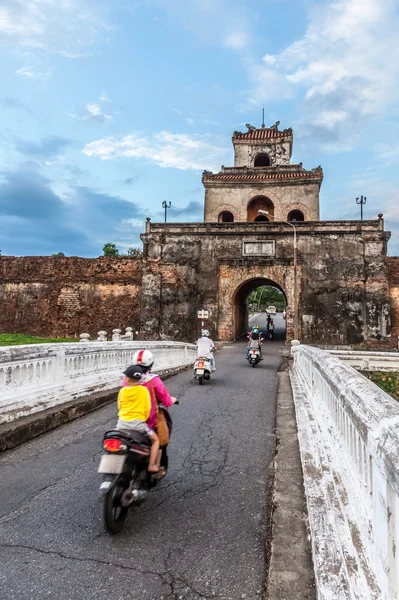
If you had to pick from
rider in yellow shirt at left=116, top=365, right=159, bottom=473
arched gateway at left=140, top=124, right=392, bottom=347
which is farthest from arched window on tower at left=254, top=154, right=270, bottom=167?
rider in yellow shirt at left=116, top=365, right=159, bottom=473

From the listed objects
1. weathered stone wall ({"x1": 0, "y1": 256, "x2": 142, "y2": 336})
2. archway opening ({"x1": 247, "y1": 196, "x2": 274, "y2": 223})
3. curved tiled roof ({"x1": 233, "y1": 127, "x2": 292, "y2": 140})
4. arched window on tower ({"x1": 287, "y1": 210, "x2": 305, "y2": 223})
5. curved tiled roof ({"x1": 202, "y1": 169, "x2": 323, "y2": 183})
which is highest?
curved tiled roof ({"x1": 233, "y1": 127, "x2": 292, "y2": 140})

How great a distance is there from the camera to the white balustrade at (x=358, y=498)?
154 centimetres

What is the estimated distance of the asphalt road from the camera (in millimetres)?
2258

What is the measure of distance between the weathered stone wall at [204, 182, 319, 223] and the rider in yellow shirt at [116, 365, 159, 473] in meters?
26.1

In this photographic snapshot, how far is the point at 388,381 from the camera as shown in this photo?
13805 millimetres

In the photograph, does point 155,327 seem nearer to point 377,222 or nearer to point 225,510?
point 377,222

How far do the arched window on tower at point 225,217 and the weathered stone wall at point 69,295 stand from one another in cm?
805

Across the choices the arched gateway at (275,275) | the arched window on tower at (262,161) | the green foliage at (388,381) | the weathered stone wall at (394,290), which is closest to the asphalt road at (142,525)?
the green foliage at (388,381)

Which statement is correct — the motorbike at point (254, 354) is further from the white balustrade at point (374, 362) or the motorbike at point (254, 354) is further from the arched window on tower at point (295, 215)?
the arched window on tower at point (295, 215)

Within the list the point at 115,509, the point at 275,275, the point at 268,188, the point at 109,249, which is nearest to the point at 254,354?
the point at 115,509

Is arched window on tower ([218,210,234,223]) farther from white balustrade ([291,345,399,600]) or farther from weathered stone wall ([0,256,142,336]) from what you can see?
white balustrade ([291,345,399,600])

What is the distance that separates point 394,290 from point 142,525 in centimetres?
2239

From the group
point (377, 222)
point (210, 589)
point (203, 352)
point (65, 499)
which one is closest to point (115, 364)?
point (203, 352)

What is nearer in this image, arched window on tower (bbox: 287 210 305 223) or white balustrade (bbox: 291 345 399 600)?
white balustrade (bbox: 291 345 399 600)
